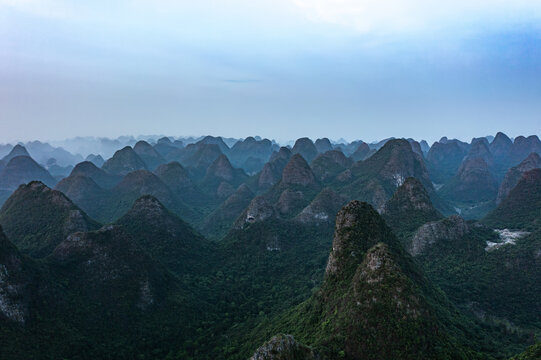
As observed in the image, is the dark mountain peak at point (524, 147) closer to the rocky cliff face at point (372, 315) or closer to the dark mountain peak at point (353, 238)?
the dark mountain peak at point (353, 238)

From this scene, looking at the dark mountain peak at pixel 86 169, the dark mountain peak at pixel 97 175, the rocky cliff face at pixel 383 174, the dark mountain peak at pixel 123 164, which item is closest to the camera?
the rocky cliff face at pixel 383 174

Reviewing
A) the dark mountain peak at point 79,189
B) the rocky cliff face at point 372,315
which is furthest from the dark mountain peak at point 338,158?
the rocky cliff face at point 372,315

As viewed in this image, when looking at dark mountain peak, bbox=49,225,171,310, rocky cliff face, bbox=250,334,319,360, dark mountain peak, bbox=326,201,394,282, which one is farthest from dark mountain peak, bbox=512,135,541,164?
rocky cliff face, bbox=250,334,319,360

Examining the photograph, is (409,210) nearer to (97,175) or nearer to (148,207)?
(148,207)

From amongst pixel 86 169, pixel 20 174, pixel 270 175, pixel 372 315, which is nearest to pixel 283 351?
pixel 372 315

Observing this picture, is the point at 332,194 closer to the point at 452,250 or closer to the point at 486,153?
the point at 452,250

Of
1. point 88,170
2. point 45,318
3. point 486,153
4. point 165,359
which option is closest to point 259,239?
point 165,359
